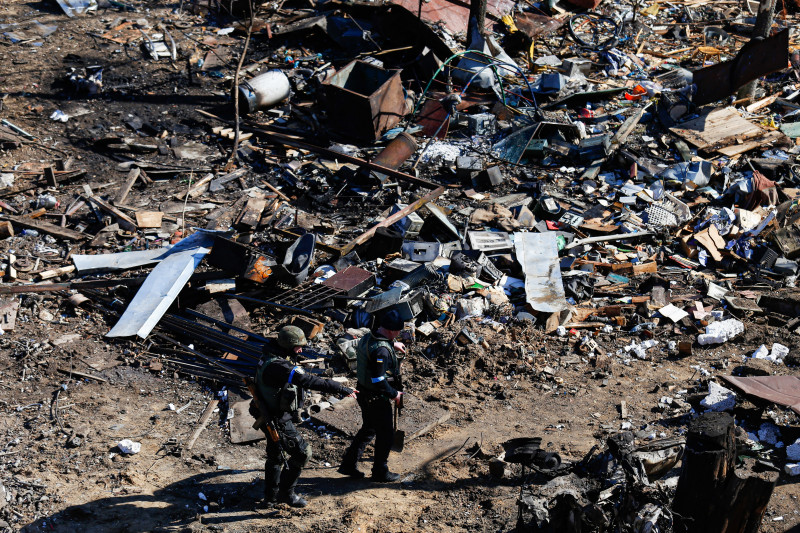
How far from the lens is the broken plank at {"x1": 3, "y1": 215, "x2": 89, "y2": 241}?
9.34 meters

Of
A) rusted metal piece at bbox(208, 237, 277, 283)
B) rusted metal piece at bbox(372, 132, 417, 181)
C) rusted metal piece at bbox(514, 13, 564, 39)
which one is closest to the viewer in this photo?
rusted metal piece at bbox(208, 237, 277, 283)

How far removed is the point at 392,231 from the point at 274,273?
194cm

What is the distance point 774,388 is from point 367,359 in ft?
12.4

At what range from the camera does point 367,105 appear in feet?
38.8

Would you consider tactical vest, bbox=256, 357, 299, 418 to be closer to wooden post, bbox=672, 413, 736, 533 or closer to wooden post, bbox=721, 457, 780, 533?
wooden post, bbox=672, 413, 736, 533

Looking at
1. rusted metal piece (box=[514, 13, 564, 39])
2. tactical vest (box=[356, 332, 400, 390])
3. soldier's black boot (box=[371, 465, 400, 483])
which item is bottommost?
soldier's black boot (box=[371, 465, 400, 483])

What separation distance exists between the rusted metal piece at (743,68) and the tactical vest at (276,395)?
11.0 meters

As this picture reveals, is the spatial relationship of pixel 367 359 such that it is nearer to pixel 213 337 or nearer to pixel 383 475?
pixel 383 475

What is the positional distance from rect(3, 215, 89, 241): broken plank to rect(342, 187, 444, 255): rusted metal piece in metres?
3.81

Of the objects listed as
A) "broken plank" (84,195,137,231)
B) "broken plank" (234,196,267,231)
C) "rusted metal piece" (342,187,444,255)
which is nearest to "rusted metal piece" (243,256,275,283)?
"rusted metal piece" (342,187,444,255)

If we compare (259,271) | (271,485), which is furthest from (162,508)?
(259,271)

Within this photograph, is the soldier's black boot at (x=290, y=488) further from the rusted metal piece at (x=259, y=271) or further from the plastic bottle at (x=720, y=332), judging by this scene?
Answer: the plastic bottle at (x=720, y=332)

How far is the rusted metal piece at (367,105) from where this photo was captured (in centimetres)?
1194

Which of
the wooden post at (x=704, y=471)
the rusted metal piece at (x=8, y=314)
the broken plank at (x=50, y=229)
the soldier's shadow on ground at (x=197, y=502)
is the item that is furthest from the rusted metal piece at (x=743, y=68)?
the rusted metal piece at (x=8, y=314)
